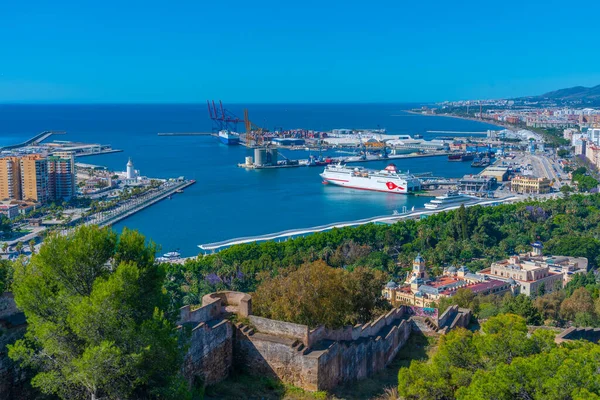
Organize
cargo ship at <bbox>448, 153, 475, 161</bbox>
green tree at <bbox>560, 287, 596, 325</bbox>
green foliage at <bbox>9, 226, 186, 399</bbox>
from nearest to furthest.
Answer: green foliage at <bbox>9, 226, 186, 399</bbox>
green tree at <bbox>560, 287, 596, 325</bbox>
cargo ship at <bbox>448, 153, 475, 161</bbox>

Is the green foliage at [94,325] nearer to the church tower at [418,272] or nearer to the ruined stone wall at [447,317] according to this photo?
the ruined stone wall at [447,317]

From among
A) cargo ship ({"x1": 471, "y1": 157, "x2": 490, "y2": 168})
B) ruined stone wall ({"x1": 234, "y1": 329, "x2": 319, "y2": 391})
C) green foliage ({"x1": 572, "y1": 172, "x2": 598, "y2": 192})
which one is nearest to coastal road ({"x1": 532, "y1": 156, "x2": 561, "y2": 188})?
green foliage ({"x1": 572, "y1": 172, "x2": 598, "y2": 192})

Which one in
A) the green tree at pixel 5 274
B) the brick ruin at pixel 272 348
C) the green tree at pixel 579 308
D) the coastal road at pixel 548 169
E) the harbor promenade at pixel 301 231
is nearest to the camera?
the green tree at pixel 5 274

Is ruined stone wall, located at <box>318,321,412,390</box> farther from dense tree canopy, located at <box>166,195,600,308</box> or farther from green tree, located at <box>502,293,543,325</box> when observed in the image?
dense tree canopy, located at <box>166,195,600,308</box>

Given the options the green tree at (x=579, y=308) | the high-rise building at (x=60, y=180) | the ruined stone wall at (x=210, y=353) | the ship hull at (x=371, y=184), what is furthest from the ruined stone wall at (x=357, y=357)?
the ship hull at (x=371, y=184)

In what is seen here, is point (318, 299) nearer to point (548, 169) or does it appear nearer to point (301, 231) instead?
point (301, 231)

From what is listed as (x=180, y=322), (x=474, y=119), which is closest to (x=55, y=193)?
(x=180, y=322)
